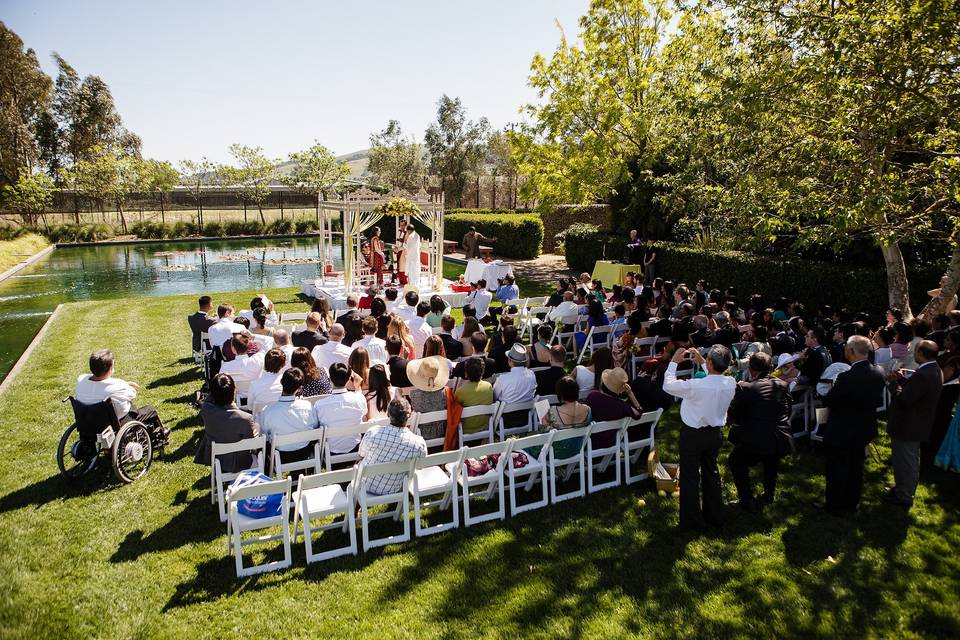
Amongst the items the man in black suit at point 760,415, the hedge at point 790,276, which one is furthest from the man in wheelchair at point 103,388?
the hedge at point 790,276

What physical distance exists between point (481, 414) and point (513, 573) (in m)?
1.90

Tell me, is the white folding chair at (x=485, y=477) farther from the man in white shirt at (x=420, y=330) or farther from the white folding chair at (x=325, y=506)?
the man in white shirt at (x=420, y=330)

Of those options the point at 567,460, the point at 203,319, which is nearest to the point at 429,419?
the point at 567,460

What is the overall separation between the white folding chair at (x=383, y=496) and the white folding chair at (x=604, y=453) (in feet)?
5.95

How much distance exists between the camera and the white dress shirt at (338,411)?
563 centimetres

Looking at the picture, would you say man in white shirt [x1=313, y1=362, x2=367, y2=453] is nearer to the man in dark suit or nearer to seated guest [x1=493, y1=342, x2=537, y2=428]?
seated guest [x1=493, y1=342, x2=537, y2=428]

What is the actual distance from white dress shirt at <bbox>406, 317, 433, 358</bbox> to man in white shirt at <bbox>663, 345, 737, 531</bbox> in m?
4.46

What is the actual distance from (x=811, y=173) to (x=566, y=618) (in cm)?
926

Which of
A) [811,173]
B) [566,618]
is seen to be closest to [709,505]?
[566,618]

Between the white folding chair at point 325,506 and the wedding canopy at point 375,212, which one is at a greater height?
the wedding canopy at point 375,212

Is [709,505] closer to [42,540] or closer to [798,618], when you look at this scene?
[798,618]

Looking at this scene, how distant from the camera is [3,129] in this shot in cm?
4534

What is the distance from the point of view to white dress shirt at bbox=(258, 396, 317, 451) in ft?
18.1

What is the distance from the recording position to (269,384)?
634 cm
